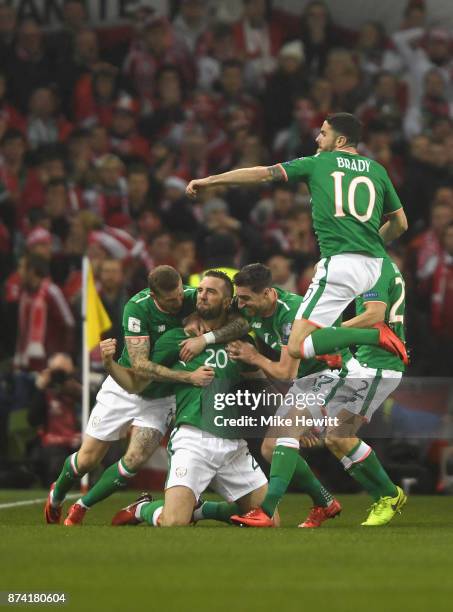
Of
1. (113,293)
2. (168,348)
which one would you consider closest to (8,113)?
(113,293)

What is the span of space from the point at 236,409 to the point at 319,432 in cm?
53

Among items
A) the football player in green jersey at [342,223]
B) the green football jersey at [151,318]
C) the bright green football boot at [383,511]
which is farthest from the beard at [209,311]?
the bright green football boot at [383,511]

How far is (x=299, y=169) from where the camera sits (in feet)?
31.2

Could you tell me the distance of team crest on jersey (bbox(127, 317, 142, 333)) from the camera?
9.68 metres

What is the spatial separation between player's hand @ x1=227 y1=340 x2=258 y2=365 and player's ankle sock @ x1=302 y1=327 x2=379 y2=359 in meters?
0.31

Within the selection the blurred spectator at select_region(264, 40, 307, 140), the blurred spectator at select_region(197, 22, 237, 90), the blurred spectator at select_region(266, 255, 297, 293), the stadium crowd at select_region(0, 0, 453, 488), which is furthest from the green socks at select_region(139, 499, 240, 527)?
the blurred spectator at select_region(197, 22, 237, 90)

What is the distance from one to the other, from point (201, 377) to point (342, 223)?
128 cm

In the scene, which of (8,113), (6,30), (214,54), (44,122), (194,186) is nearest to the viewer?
(194,186)

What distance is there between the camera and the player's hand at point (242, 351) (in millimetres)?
9258

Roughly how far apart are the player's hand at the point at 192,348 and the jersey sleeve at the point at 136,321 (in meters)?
0.34

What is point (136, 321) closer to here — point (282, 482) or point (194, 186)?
point (194, 186)

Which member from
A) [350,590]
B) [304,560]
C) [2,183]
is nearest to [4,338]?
[2,183]

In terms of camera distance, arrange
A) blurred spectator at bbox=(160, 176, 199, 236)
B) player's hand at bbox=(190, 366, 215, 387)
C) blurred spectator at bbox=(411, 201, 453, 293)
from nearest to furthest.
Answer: player's hand at bbox=(190, 366, 215, 387)
blurred spectator at bbox=(411, 201, 453, 293)
blurred spectator at bbox=(160, 176, 199, 236)

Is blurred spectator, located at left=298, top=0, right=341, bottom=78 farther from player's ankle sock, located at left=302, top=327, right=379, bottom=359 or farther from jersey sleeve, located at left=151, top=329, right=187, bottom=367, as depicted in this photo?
player's ankle sock, located at left=302, top=327, right=379, bottom=359
